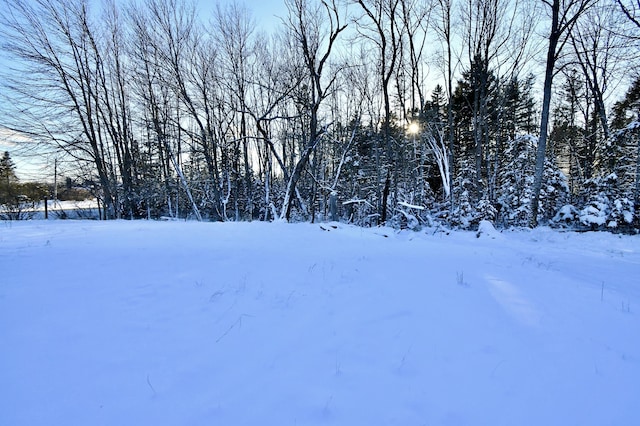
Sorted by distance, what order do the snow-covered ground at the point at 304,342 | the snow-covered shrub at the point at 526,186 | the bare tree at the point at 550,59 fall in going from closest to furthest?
the snow-covered ground at the point at 304,342, the bare tree at the point at 550,59, the snow-covered shrub at the point at 526,186

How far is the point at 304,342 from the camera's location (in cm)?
249

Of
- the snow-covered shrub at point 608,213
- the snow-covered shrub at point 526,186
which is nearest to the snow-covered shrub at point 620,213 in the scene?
the snow-covered shrub at point 608,213

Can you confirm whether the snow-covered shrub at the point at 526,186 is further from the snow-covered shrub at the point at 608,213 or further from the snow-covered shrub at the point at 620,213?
the snow-covered shrub at the point at 620,213

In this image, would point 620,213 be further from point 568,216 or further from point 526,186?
point 526,186

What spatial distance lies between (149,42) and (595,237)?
1950cm

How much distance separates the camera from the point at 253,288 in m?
3.59

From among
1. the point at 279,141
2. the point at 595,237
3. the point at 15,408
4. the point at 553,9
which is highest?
the point at 553,9

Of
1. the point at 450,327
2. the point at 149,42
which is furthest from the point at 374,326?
the point at 149,42

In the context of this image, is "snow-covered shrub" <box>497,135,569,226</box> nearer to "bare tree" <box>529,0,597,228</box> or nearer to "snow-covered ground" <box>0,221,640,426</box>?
"bare tree" <box>529,0,597,228</box>

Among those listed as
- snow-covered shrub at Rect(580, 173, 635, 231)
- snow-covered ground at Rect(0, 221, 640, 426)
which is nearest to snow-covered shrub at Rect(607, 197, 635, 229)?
snow-covered shrub at Rect(580, 173, 635, 231)

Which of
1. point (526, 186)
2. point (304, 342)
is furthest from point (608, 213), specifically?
point (304, 342)

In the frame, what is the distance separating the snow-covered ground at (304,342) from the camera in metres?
1.76

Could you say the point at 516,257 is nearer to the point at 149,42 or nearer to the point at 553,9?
the point at 553,9

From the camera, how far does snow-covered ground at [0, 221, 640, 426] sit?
176cm
